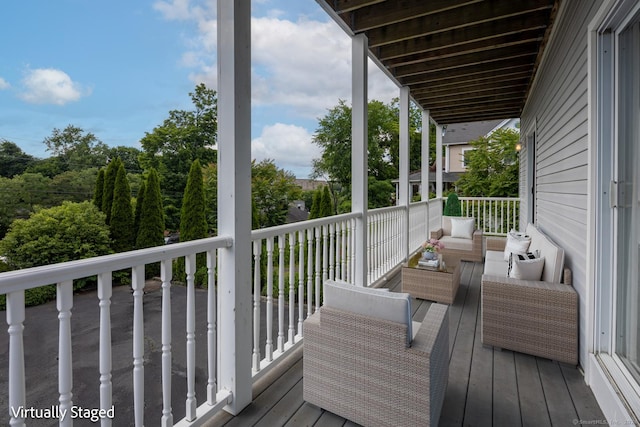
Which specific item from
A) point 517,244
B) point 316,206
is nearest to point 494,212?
point 517,244

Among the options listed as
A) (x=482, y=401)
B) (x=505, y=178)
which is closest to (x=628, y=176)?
(x=482, y=401)

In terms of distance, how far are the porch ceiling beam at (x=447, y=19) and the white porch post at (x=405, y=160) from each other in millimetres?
1611

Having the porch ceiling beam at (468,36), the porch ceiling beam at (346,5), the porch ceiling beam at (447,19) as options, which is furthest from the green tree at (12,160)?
the porch ceiling beam at (468,36)

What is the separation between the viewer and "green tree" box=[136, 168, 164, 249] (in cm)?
163

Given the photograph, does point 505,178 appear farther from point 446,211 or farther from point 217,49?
point 217,49

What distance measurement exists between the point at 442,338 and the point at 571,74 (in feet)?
8.33

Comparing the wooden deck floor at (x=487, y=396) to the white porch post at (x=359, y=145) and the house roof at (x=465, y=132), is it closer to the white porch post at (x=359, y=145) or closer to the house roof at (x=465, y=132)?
the white porch post at (x=359, y=145)

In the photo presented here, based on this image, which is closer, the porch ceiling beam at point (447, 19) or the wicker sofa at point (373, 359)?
the wicker sofa at point (373, 359)

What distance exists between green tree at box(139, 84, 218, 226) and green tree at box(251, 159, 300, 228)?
70 cm

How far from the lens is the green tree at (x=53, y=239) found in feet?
3.80

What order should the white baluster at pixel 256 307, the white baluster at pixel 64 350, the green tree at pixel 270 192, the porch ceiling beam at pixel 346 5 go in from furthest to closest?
the porch ceiling beam at pixel 346 5
the green tree at pixel 270 192
the white baluster at pixel 256 307
the white baluster at pixel 64 350

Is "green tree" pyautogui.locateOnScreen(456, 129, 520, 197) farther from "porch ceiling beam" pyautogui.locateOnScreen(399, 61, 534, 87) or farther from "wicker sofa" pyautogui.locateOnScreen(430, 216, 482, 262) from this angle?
"porch ceiling beam" pyautogui.locateOnScreen(399, 61, 534, 87)

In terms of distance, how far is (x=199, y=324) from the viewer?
2809mm

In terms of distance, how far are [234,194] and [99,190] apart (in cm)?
61
